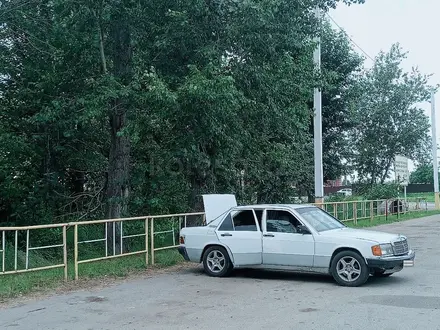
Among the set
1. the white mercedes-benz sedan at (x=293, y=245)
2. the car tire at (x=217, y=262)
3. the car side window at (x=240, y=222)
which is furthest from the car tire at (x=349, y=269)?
the car tire at (x=217, y=262)

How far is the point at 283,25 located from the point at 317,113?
7002 millimetres

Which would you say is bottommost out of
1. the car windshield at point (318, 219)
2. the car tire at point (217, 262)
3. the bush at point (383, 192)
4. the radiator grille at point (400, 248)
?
the car tire at point (217, 262)

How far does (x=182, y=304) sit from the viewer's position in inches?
324

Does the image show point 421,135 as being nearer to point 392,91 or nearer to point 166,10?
point 392,91

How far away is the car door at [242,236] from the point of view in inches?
411

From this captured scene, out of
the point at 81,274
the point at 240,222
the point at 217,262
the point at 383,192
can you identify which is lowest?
the point at 81,274

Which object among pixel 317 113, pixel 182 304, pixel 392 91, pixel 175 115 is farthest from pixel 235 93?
pixel 392 91

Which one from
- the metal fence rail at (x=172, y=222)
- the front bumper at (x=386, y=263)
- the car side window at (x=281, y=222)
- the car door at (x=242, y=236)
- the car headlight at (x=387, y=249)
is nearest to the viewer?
the front bumper at (x=386, y=263)

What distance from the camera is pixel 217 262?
428 inches

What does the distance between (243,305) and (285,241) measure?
93.9 inches

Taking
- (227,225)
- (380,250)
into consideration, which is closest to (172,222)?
(227,225)

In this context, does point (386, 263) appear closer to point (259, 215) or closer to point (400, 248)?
point (400, 248)

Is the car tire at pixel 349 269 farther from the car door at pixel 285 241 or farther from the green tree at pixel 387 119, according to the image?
the green tree at pixel 387 119

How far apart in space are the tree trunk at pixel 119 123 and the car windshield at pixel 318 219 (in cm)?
502
